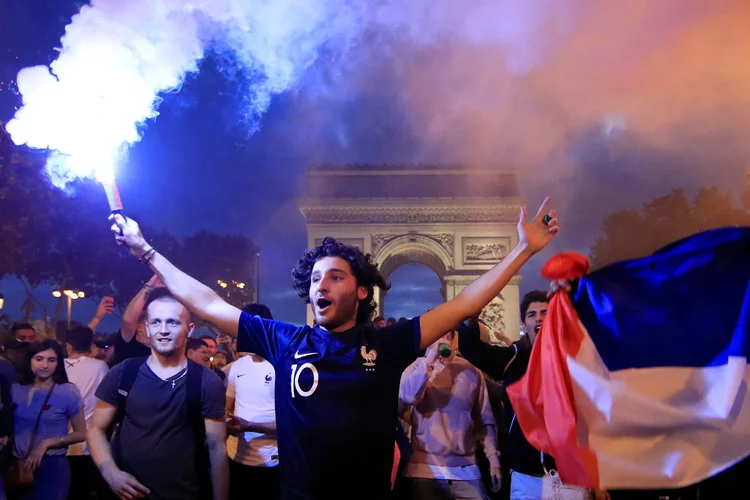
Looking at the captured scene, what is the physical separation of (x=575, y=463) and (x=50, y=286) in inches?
1064

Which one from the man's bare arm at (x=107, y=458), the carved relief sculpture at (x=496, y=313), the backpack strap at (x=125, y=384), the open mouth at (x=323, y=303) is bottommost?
the man's bare arm at (x=107, y=458)

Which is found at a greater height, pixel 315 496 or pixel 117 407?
pixel 117 407

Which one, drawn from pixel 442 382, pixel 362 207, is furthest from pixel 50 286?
pixel 442 382

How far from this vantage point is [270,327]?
3.07 meters

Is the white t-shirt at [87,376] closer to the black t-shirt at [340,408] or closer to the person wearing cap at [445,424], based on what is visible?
the person wearing cap at [445,424]

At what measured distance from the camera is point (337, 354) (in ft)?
9.14

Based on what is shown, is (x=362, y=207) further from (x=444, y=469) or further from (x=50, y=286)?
(x=444, y=469)

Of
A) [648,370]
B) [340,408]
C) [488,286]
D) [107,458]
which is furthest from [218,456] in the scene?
[648,370]

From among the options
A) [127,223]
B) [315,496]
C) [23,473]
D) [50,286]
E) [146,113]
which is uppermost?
[50,286]

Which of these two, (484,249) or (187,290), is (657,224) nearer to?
(484,249)

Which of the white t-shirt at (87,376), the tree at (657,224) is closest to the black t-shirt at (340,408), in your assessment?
the white t-shirt at (87,376)

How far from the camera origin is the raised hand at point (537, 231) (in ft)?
9.43

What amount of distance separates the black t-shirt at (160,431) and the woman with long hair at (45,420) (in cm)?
158

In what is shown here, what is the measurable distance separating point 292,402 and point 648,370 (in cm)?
177
